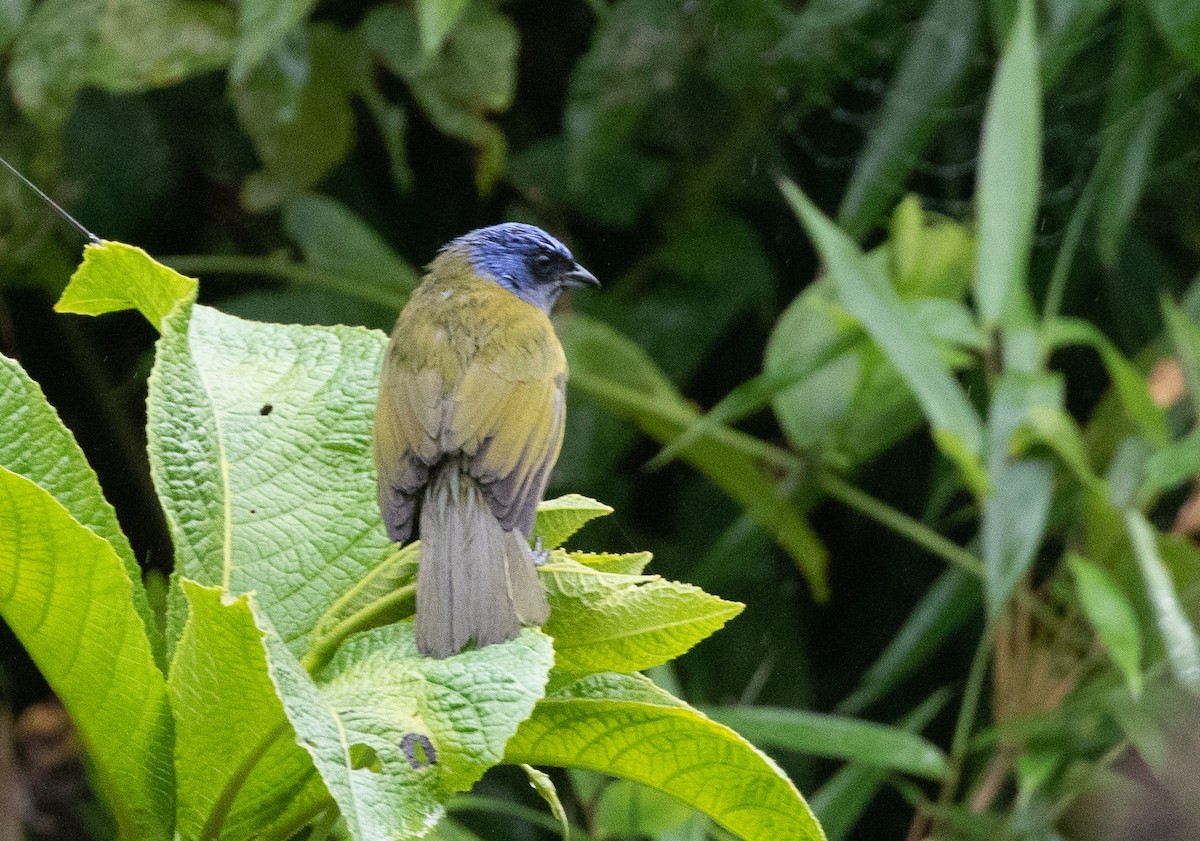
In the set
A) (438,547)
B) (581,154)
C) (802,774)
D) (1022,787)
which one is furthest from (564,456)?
(438,547)

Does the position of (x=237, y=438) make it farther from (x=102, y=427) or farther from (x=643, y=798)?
(x=102, y=427)

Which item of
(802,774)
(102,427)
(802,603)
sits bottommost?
(802,774)

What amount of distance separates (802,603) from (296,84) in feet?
4.19

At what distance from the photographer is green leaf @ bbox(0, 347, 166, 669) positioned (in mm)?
711

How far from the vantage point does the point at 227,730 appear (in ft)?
2.10

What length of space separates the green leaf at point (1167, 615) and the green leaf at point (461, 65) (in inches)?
43.8

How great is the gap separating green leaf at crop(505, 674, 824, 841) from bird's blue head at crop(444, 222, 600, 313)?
54 centimetres

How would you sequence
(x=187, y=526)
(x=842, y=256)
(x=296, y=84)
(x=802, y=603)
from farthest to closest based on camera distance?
(x=802, y=603) < (x=296, y=84) < (x=842, y=256) < (x=187, y=526)

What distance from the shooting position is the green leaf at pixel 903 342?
6.12ft

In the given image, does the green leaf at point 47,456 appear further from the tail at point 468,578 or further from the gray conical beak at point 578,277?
the gray conical beak at point 578,277

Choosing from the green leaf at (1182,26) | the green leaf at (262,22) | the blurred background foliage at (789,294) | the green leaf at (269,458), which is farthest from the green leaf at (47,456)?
the green leaf at (1182,26)

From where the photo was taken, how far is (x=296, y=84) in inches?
83.3

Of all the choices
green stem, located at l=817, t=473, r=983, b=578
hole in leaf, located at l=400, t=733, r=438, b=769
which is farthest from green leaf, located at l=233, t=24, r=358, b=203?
hole in leaf, located at l=400, t=733, r=438, b=769

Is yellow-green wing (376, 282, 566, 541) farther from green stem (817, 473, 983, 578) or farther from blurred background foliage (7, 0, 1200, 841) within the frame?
green stem (817, 473, 983, 578)
